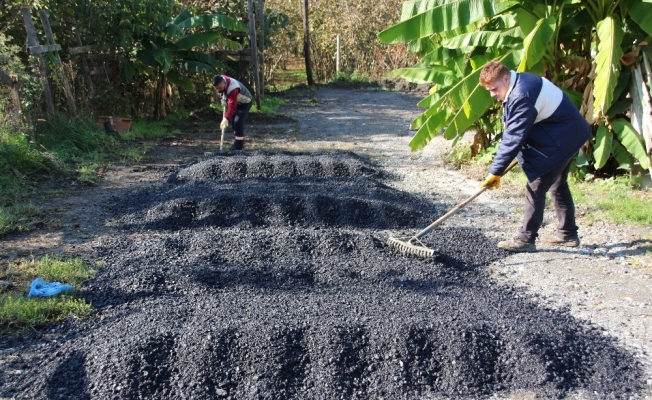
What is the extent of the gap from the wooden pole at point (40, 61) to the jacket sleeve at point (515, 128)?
7.68 meters

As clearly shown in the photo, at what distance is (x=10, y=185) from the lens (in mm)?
7375

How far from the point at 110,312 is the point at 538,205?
3.79 metres

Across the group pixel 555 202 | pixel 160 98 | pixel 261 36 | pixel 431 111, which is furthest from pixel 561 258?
pixel 261 36

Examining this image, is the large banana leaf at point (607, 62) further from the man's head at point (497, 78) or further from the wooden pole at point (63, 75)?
the wooden pole at point (63, 75)

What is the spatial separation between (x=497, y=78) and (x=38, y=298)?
159 inches

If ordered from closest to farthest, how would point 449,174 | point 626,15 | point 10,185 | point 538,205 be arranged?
point 538,205 < point 626,15 < point 10,185 < point 449,174

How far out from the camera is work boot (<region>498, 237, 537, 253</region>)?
5516 mm

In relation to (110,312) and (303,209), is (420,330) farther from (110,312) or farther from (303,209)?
(303,209)

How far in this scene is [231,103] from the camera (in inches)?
381

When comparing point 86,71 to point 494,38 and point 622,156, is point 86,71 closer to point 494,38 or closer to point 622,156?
point 494,38

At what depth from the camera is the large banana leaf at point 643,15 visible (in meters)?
6.25

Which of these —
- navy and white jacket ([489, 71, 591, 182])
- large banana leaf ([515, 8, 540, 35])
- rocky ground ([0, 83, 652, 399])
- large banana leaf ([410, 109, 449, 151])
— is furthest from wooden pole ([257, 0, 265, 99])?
navy and white jacket ([489, 71, 591, 182])

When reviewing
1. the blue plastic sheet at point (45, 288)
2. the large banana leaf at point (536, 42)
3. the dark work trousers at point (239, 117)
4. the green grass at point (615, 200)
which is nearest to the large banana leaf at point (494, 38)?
the large banana leaf at point (536, 42)

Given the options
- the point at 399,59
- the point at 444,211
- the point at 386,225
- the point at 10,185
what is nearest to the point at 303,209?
the point at 386,225
